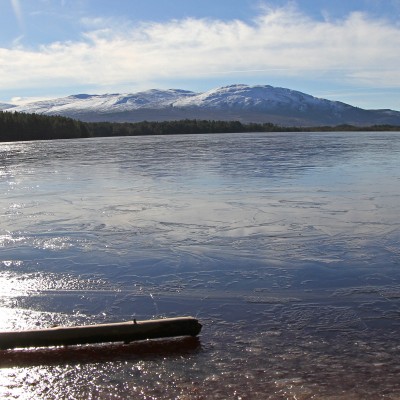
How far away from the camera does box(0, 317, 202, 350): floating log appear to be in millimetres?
6031

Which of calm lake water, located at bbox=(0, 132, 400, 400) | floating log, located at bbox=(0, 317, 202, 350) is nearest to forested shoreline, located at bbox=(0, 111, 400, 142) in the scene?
calm lake water, located at bbox=(0, 132, 400, 400)

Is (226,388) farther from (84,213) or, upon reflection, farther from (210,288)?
(84,213)

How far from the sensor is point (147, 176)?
24109mm

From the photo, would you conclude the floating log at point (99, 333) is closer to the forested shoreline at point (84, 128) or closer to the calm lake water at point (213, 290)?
the calm lake water at point (213, 290)

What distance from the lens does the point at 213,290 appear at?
26.9 feet

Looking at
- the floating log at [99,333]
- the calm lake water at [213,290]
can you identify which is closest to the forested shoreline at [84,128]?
the calm lake water at [213,290]

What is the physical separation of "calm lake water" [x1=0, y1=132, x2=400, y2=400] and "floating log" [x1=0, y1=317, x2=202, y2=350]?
11cm

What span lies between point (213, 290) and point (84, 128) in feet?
286

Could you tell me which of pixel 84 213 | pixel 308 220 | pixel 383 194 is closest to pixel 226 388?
pixel 308 220

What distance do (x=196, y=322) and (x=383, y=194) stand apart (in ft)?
40.9

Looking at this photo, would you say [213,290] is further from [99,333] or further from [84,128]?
[84,128]

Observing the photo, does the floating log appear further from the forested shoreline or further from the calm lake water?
the forested shoreline

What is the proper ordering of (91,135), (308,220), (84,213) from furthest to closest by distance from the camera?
(91,135) < (84,213) < (308,220)

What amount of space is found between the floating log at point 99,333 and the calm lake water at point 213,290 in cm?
11
